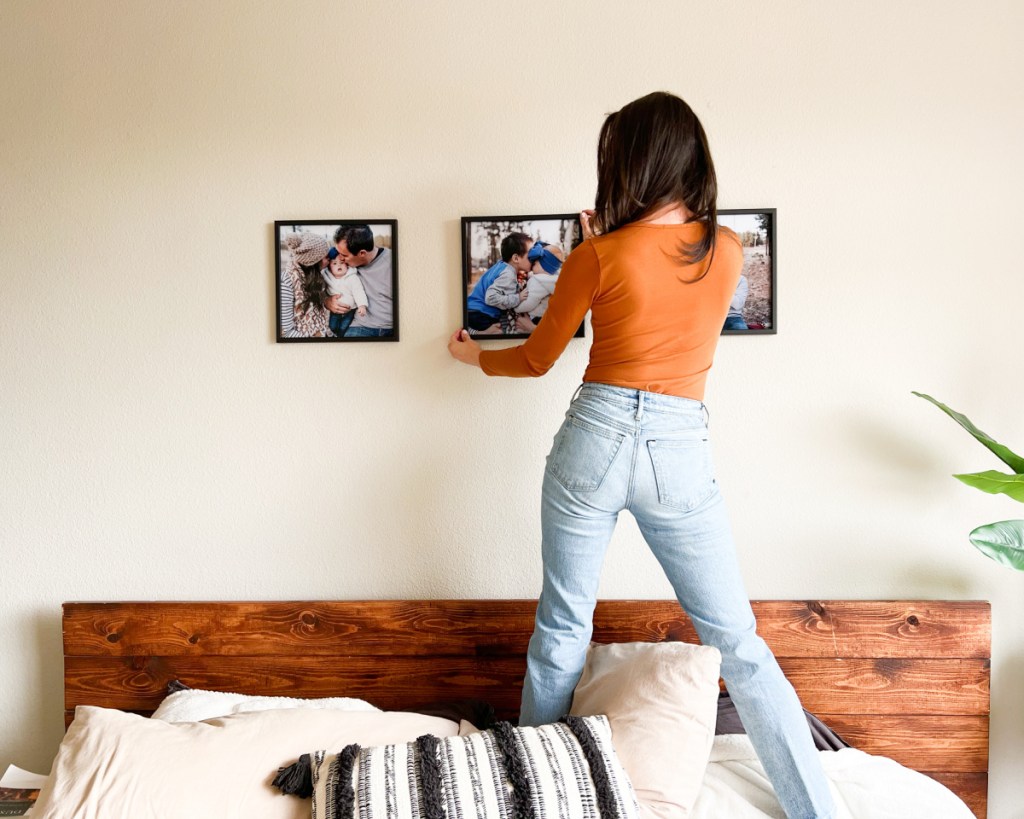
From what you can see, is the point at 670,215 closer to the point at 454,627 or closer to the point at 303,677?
the point at 454,627

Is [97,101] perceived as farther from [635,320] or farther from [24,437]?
[635,320]

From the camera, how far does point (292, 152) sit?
1.67m

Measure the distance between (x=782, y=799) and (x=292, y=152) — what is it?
5.68 ft

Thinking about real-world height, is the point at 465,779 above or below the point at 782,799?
above

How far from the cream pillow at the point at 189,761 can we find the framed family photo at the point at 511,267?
89cm

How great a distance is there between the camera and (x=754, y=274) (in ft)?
5.33

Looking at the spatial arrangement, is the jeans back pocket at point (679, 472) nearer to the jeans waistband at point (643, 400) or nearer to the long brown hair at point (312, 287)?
the jeans waistband at point (643, 400)

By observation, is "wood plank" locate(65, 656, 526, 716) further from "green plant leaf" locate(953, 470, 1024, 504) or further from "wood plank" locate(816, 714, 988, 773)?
"green plant leaf" locate(953, 470, 1024, 504)

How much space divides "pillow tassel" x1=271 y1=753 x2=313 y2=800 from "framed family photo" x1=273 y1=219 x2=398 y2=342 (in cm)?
92

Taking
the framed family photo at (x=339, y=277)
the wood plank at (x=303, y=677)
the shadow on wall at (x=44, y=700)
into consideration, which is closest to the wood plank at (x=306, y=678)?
the wood plank at (x=303, y=677)

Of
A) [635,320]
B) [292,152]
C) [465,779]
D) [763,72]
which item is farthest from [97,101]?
[465,779]

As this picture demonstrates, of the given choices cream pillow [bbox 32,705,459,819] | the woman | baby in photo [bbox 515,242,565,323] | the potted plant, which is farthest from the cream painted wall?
cream pillow [bbox 32,705,459,819]

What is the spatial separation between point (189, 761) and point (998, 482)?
1.60m

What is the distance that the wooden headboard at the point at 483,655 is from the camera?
1.58 m
